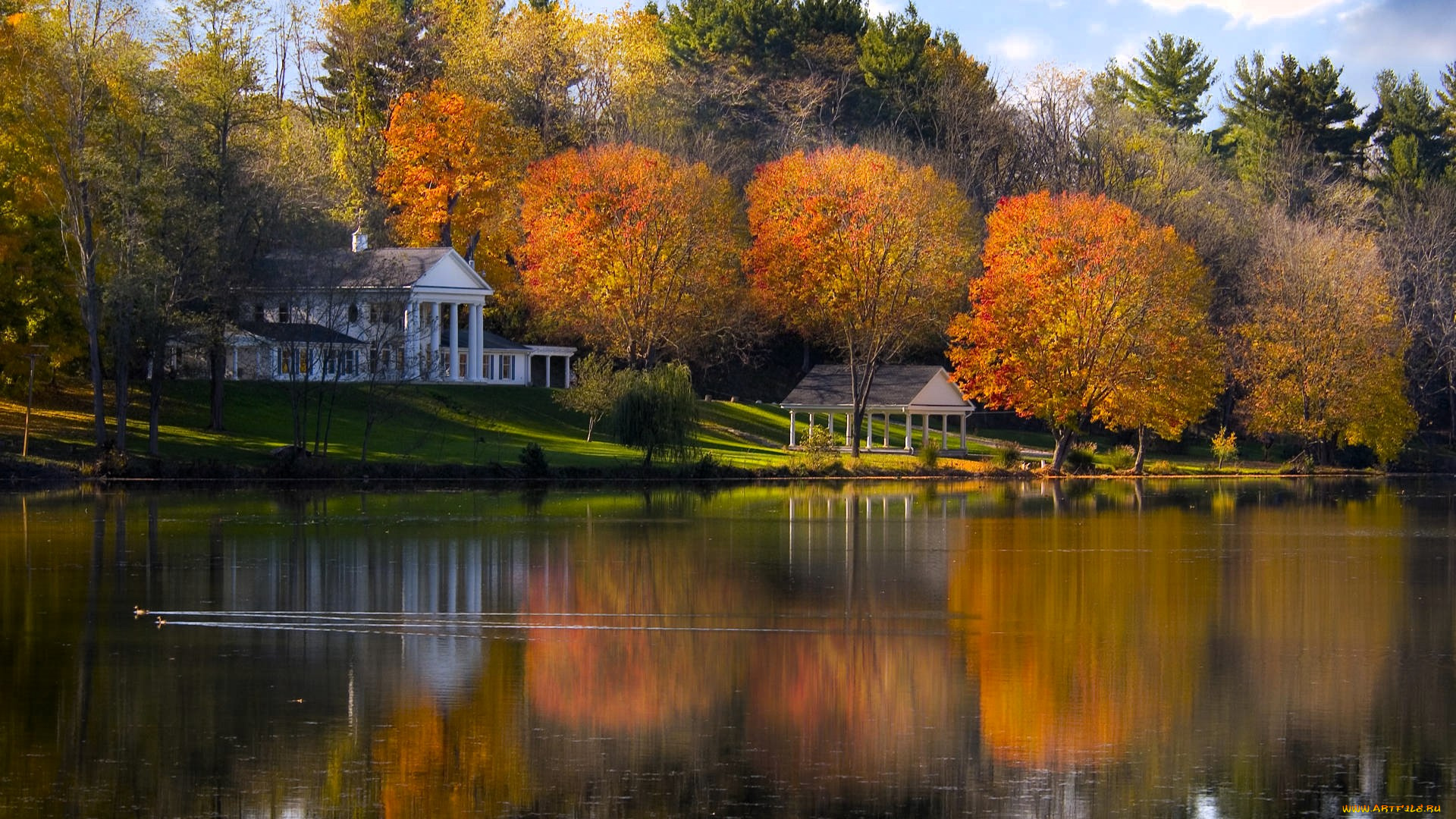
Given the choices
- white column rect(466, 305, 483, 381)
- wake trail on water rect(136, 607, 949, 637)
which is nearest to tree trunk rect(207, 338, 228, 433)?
white column rect(466, 305, 483, 381)

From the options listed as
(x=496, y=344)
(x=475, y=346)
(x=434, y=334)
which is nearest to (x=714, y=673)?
(x=434, y=334)

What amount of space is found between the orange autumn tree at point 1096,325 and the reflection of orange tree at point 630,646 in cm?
4184

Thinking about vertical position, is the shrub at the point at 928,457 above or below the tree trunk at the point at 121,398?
below

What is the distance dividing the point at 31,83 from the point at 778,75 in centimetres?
5269

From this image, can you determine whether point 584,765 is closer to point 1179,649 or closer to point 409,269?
point 1179,649

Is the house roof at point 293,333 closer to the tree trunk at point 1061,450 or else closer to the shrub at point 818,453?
the shrub at point 818,453

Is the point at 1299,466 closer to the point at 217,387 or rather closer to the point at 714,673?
the point at 217,387

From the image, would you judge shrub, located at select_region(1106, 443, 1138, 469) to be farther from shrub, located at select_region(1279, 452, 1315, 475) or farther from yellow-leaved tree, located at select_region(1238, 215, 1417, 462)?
shrub, located at select_region(1279, 452, 1315, 475)

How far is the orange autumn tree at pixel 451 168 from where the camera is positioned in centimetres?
8369

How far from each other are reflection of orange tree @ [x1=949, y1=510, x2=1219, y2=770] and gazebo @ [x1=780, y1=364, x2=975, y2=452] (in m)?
35.4

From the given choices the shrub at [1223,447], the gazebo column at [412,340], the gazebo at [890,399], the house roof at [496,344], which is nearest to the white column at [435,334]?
the gazebo column at [412,340]

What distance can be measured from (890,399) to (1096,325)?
399 inches

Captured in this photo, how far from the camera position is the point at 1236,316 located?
83.6 m

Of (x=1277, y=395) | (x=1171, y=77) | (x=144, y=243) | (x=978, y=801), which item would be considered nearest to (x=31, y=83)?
(x=144, y=243)
